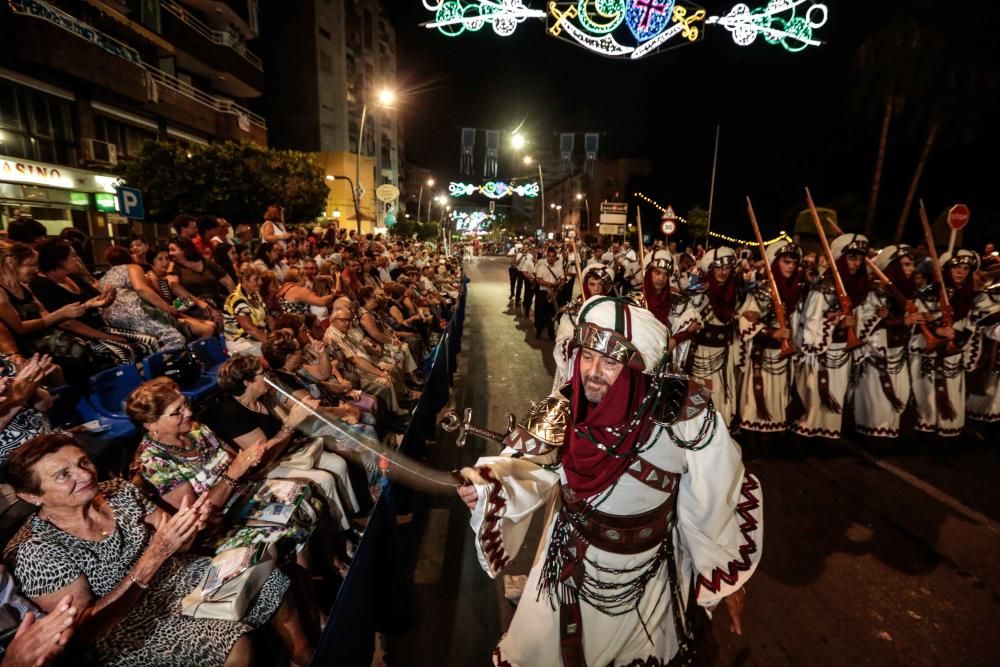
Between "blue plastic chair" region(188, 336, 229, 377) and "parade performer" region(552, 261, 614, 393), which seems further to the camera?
"blue plastic chair" region(188, 336, 229, 377)

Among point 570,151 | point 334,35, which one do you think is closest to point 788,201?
point 334,35

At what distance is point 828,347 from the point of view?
5805 millimetres

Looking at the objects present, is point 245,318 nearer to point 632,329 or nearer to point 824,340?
point 632,329

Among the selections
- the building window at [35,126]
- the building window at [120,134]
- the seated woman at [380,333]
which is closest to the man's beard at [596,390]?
the seated woman at [380,333]

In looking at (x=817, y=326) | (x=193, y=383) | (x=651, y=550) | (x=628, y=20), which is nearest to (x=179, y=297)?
(x=193, y=383)

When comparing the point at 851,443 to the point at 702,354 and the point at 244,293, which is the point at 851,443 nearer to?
the point at 702,354

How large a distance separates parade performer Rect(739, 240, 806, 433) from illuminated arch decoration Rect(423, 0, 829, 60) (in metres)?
8.40

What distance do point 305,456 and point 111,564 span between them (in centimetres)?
146

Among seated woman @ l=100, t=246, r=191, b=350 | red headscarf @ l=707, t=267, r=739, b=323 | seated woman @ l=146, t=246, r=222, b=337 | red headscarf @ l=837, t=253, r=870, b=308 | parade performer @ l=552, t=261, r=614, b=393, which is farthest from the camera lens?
seated woman @ l=146, t=246, r=222, b=337

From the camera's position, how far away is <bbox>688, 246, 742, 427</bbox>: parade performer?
5957 millimetres

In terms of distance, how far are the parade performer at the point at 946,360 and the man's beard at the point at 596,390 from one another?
609 cm

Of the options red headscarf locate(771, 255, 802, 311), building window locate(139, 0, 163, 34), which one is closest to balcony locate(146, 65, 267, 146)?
building window locate(139, 0, 163, 34)

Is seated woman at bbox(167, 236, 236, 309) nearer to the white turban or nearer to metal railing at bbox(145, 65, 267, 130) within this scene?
the white turban

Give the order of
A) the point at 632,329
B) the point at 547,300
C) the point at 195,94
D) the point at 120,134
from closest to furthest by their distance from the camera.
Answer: the point at 632,329 < the point at 547,300 < the point at 120,134 < the point at 195,94
